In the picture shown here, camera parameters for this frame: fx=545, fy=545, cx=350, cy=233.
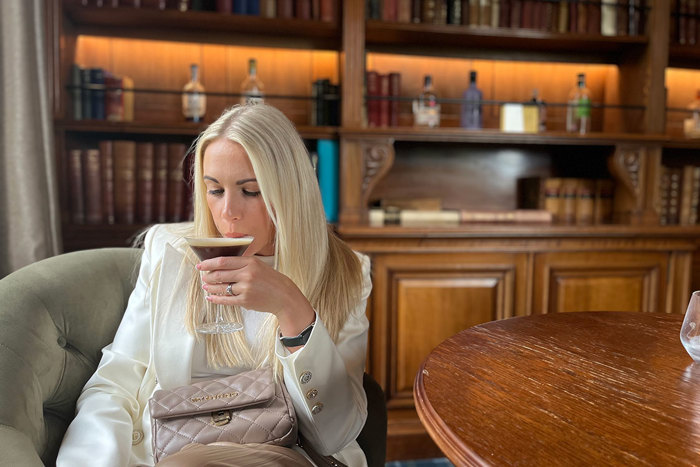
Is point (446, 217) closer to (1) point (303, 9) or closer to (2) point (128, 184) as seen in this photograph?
(1) point (303, 9)

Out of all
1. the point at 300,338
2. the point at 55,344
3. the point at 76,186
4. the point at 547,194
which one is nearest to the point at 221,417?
the point at 300,338

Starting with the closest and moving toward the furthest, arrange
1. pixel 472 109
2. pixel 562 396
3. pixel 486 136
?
pixel 562 396
pixel 486 136
pixel 472 109

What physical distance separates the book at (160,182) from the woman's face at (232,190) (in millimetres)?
1258

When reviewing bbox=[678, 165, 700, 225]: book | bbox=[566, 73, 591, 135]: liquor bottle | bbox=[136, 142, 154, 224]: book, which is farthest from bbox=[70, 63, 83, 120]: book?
bbox=[678, 165, 700, 225]: book

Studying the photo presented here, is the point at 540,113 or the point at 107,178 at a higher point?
the point at 540,113

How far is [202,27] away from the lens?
2.43m

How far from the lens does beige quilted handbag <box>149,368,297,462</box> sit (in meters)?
0.95

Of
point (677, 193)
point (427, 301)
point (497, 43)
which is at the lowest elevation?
point (427, 301)

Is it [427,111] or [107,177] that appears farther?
[427,111]

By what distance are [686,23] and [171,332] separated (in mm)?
2787

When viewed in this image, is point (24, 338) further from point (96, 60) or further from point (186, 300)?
point (96, 60)

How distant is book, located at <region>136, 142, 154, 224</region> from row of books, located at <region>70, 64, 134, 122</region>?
0.19 metres

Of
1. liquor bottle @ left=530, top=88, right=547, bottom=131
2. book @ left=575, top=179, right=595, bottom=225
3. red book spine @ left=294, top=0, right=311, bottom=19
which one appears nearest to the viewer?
red book spine @ left=294, top=0, right=311, bottom=19

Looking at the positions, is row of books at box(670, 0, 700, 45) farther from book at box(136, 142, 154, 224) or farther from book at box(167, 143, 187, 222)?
book at box(136, 142, 154, 224)
